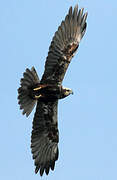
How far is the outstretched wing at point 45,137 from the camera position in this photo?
13.9 meters

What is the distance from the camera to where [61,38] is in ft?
47.0

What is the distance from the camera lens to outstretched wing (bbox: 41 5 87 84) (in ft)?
46.1

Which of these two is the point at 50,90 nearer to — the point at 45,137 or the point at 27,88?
the point at 27,88

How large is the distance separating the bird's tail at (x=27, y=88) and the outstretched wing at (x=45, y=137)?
315 millimetres

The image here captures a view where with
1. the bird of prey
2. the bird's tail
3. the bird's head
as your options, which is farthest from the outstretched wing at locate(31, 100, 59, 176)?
the bird's head

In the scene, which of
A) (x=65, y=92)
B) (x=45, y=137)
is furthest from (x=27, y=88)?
(x=45, y=137)

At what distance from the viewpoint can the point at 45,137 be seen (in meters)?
14.3

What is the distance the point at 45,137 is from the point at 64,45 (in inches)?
115

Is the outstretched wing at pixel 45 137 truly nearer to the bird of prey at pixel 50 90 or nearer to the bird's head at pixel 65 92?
the bird of prey at pixel 50 90

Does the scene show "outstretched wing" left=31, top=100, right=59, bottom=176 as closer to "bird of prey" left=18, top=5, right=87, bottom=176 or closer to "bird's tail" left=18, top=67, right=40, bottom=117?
"bird of prey" left=18, top=5, right=87, bottom=176

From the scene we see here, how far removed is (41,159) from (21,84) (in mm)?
2311

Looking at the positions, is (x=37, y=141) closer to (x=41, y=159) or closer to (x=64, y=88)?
(x=41, y=159)

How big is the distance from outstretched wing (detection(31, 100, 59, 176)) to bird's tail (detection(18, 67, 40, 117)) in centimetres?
32

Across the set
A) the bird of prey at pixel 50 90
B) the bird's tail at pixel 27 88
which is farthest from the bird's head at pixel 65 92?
the bird's tail at pixel 27 88
